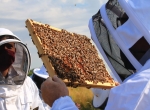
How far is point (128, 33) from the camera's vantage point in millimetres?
2020

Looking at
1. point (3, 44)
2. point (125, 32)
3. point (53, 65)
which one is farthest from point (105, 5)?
point (3, 44)

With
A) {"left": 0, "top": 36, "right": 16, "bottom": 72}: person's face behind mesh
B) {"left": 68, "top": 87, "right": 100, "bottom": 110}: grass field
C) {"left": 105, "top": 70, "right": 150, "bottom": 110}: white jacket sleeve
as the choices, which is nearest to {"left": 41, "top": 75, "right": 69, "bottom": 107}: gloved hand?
{"left": 105, "top": 70, "right": 150, "bottom": 110}: white jacket sleeve

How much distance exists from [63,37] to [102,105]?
16.9ft

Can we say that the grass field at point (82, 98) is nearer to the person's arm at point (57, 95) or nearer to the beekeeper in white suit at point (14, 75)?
the beekeeper in white suit at point (14, 75)

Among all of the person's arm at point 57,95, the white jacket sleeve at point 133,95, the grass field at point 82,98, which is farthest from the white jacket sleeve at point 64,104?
the grass field at point 82,98

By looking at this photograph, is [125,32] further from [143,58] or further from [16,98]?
[16,98]

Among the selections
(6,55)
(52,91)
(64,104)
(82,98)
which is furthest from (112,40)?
(82,98)

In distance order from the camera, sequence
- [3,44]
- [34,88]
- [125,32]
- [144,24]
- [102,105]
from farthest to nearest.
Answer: [102,105] → [34,88] → [3,44] → [125,32] → [144,24]

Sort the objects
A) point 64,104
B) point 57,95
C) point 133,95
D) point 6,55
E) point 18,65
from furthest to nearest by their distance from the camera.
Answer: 1. point 18,65
2. point 6,55
3. point 57,95
4. point 64,104
5. point 133,95

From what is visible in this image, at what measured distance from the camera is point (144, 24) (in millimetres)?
1893

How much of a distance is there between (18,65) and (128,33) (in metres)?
2.46

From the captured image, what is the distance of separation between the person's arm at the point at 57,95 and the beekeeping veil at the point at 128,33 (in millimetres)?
548

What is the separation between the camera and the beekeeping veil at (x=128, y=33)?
192cm

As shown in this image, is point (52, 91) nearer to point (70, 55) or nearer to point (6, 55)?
point (70, 55)
